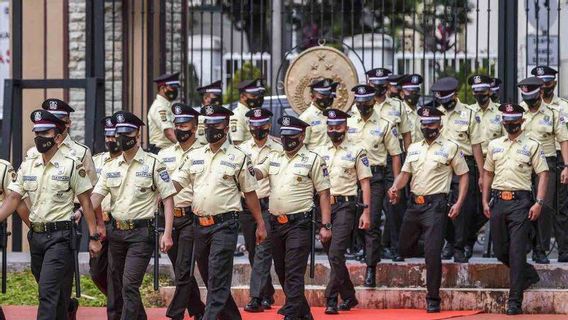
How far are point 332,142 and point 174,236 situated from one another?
2063mm

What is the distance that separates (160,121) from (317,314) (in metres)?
3.23

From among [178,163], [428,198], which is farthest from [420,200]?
[178,163]

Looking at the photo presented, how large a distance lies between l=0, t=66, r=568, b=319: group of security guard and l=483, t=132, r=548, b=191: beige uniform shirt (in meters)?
0.01

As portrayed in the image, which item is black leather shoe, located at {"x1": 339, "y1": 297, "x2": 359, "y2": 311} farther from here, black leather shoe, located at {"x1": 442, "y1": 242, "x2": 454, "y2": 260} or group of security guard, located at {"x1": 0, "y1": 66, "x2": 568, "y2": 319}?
black leather shoe, located at {"x1": 442, "y1": 242, "x2": 454, "y2": 260}

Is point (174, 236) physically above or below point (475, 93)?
below

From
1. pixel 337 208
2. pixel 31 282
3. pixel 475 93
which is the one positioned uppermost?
pixel 475 93

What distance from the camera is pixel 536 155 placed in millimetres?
14633

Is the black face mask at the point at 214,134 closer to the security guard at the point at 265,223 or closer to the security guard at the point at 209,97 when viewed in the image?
the security guard at the point at 265,223

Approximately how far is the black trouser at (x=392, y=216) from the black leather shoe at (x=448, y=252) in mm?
581

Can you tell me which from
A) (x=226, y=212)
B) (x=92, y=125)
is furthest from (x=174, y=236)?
(x=92, y=125)

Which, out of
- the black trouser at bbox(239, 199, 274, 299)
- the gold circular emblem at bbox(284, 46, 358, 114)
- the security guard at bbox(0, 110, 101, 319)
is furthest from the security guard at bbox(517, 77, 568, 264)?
the security guard at bbox(0, 110, 101, 319)

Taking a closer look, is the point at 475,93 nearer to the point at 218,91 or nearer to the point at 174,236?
the point at 218,91

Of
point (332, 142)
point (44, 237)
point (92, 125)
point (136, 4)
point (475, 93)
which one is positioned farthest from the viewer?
point (136, 4)

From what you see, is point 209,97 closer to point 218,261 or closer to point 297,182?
point 297,182
